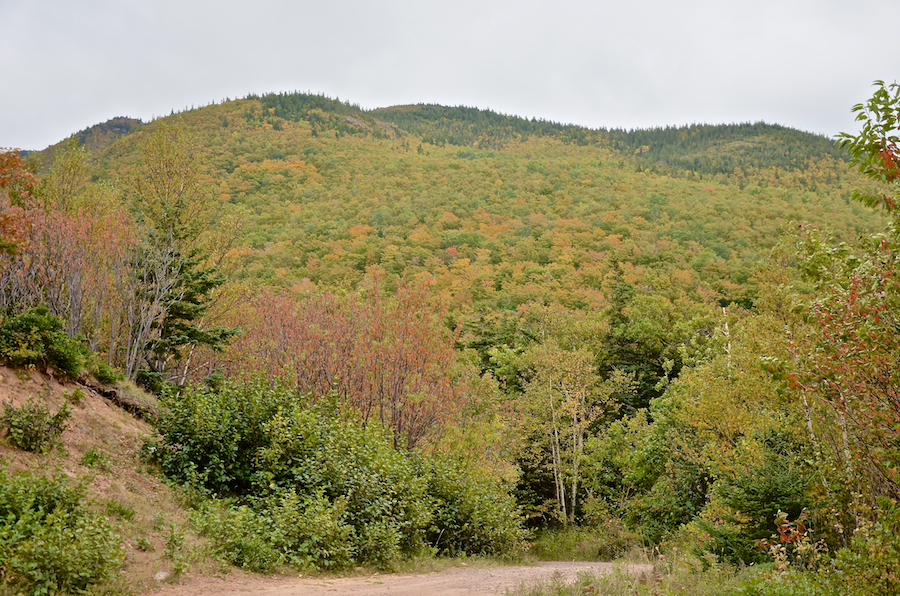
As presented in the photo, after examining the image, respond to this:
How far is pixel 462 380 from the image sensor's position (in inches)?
736

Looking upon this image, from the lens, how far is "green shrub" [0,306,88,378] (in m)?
10.3

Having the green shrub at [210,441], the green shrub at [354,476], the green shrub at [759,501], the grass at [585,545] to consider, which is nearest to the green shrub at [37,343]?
the green shrub at [210,441]

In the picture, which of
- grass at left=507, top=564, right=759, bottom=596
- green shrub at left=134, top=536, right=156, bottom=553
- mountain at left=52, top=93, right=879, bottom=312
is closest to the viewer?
green shrub at left=134, top=536, right=156, bottom=553

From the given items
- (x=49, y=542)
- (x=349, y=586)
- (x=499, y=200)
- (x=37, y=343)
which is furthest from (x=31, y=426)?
(x=499, y=200)

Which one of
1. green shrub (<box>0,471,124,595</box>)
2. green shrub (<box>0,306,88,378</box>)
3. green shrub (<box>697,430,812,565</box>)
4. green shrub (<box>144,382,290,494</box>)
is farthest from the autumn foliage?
green shrub (<box>0,471,124,595</box>)

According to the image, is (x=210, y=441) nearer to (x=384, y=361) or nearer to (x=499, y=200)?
(x=384, y=361)

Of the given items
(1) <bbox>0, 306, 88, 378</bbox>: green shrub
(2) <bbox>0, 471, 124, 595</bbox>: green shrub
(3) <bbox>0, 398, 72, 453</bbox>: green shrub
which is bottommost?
(2) <bbox>0, 471, 124, 595</bbox>: green shrub

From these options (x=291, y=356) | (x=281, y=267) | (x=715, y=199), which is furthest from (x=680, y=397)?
(x=715, y=199)

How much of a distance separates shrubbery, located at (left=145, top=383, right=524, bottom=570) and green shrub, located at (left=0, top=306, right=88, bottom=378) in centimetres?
209

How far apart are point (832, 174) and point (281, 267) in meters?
82.5

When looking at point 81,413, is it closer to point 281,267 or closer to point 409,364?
point 409,364

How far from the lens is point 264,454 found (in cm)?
1086

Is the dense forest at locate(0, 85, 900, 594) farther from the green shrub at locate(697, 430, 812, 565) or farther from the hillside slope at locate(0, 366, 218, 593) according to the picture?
the hillside slope at locate(0, 366, 218, 593)

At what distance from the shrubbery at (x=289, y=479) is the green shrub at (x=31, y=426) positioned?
1946 millimetres
